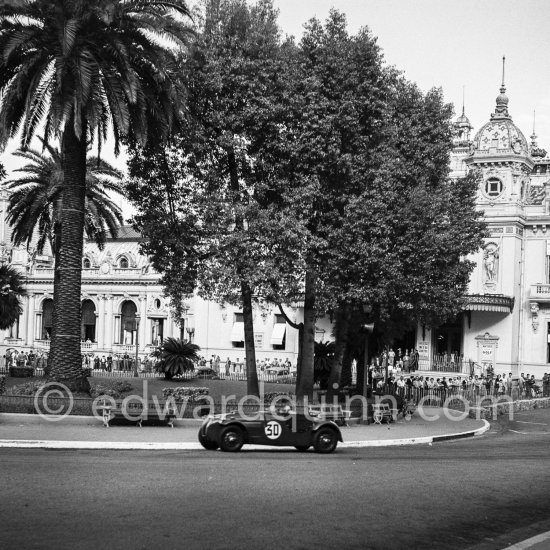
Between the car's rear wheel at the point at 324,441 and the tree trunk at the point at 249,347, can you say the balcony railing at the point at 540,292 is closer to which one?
the tree trunk at the point at 249,347

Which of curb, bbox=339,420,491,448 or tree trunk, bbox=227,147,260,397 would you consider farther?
tree trunk, bbox=227,147,260,397

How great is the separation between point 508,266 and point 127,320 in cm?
2958

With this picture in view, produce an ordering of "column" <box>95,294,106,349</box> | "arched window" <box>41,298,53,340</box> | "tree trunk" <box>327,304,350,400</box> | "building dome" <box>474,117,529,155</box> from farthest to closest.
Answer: "arched window" <box>41,298,53,340</box> → "column" <box>95,294,106,349</box> → "building dome" <box>474,117,529,155</box> → "tree trunk" <box>327,304,350,400</box>

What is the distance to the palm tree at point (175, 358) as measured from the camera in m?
46.8

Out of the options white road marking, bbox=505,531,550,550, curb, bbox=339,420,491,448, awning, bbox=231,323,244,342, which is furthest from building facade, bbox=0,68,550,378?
white road marking, bbox=505,531,550,550

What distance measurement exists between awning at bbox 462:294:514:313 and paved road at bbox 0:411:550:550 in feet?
119

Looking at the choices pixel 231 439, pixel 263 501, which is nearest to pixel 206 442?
pixel 231 439

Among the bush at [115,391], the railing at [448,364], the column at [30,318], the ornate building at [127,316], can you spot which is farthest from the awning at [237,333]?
the bush at [115,391]

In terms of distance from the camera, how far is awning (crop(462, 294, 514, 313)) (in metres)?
58.0

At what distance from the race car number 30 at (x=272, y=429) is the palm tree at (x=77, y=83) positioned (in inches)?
364

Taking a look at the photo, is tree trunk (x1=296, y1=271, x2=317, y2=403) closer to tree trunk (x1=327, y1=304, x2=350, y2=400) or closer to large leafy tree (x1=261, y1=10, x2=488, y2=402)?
large leafy tree (x1=261, y1=10, x2=488, y2=402)

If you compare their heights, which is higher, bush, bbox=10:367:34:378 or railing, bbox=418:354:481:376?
railing, bbox=418:354:481:376

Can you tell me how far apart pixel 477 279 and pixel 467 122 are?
2191 centimetres

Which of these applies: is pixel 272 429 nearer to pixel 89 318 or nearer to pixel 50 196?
pixel 50 196
